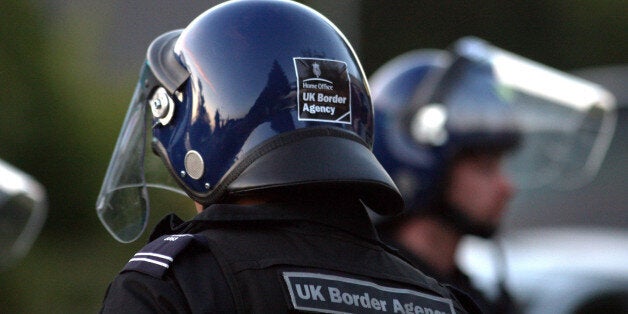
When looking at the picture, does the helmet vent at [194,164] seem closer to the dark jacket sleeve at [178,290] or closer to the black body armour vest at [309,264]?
the black body armour vest at [309,264]

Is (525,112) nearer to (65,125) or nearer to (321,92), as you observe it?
(321,92)

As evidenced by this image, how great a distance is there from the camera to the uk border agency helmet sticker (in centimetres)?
222

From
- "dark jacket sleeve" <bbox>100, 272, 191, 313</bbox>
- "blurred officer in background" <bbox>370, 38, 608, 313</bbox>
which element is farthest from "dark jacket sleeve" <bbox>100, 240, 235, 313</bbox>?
"blurred officer in background" <bbox>370, 38, 608, 313</bbox>

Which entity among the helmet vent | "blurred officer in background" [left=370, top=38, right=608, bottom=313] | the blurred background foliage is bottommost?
the blurred background foliage

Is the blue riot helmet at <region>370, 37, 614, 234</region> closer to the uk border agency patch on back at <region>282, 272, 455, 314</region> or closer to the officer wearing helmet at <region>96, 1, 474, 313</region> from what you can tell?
the officer wearing helmet at <region>96, 1, 474, 313</region>

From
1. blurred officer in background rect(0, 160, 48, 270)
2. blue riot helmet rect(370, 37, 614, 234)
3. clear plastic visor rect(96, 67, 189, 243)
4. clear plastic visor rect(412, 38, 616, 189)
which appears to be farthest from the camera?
blurred officer in background rect(0, 160, 48, 270)

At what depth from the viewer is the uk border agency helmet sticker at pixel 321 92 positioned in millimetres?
2221

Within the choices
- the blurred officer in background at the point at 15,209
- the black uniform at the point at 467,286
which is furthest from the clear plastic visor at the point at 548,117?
the blurred officer in background at the point at 15,209

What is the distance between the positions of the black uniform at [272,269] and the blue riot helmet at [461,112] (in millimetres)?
1692

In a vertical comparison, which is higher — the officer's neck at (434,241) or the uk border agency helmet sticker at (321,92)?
the uk border agency helmet sticker at (321,92)

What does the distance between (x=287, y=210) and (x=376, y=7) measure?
1441cm

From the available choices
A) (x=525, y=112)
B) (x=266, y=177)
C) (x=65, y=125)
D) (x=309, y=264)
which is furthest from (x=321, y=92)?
(x=65, y=125)

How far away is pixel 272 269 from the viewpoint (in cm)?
196

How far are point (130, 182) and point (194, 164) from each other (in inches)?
12.1
